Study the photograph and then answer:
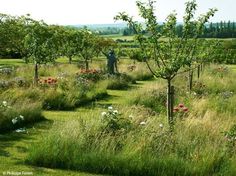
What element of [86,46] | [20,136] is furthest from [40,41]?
[20,136]

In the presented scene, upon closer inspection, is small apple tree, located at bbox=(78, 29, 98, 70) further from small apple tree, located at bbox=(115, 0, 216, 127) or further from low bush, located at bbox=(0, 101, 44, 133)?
small apple tree, located at bbox=(115, 0, 216, 127)

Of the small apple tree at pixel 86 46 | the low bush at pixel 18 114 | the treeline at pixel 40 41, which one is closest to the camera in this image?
the low bush at pixel 18 114

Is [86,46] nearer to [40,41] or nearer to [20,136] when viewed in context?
[40,41]

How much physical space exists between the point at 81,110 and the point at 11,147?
18.3 ft

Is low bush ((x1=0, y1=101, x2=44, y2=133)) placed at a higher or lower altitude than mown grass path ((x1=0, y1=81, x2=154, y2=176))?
higher

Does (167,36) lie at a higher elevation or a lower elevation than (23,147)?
higher

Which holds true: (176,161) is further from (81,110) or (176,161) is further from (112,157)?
(81,110)

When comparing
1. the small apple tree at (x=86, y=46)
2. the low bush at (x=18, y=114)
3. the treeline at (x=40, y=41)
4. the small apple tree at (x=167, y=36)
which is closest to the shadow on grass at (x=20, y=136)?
the low bush at (x=18, y=114)

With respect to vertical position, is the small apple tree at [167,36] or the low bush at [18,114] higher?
the small apple tree at [167,36]

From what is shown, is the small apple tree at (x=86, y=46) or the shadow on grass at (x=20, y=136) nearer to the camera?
the shadow on grass at (x=20, y=136)

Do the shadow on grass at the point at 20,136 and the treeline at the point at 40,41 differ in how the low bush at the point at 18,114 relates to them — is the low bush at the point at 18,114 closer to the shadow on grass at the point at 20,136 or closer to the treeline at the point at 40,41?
the shadow on grass at the point at 20,136

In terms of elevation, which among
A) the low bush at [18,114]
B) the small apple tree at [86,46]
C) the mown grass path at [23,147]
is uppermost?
the small apple tree at [86,46]

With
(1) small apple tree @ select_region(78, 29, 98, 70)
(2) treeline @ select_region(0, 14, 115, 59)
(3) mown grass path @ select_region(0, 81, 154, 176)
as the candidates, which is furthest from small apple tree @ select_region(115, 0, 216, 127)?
A: (1) small apple tree @ select_region(78, 29, 98, 70)

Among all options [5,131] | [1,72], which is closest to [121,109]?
[5,131]
